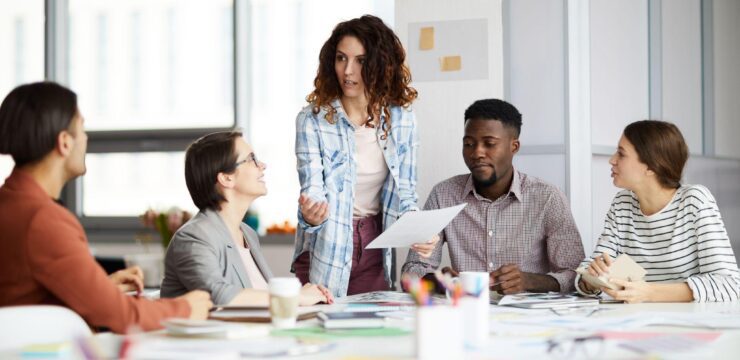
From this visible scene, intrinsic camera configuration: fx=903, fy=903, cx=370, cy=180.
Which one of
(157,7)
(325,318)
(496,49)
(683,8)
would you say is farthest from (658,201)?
(157,7)

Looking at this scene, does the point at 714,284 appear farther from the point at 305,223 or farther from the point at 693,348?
the point at 305,223

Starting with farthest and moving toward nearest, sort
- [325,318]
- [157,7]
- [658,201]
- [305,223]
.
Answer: [157,7]
[305,223]
[658,201]
[325,318]

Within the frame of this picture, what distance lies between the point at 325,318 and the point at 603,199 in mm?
2168

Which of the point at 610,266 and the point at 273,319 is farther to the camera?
the point at 610,266

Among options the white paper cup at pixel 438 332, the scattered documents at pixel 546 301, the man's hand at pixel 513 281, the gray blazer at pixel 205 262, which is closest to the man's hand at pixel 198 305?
the gray blazer at pixel 205 262

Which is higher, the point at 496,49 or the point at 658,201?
the point at 496,49

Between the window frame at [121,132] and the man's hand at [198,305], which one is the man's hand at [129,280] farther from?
the window frame at [121,132]

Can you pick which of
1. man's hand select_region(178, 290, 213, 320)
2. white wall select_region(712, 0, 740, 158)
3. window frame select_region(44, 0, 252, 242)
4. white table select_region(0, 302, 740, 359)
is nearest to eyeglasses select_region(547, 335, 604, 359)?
white table select_region(0, 302, 740, 359)

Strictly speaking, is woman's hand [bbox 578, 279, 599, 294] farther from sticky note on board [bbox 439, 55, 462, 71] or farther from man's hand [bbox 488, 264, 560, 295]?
sticky note on board [bbox 439, 55, 462, 71]

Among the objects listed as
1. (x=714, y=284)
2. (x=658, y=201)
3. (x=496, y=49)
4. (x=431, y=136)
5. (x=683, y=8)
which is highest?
(x=683, y=8)

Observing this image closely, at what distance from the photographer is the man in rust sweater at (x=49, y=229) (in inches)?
71.9

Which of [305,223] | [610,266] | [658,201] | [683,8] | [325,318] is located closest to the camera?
[325,318]

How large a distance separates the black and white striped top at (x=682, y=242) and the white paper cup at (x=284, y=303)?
128 cm

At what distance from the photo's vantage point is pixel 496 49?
150 inches
